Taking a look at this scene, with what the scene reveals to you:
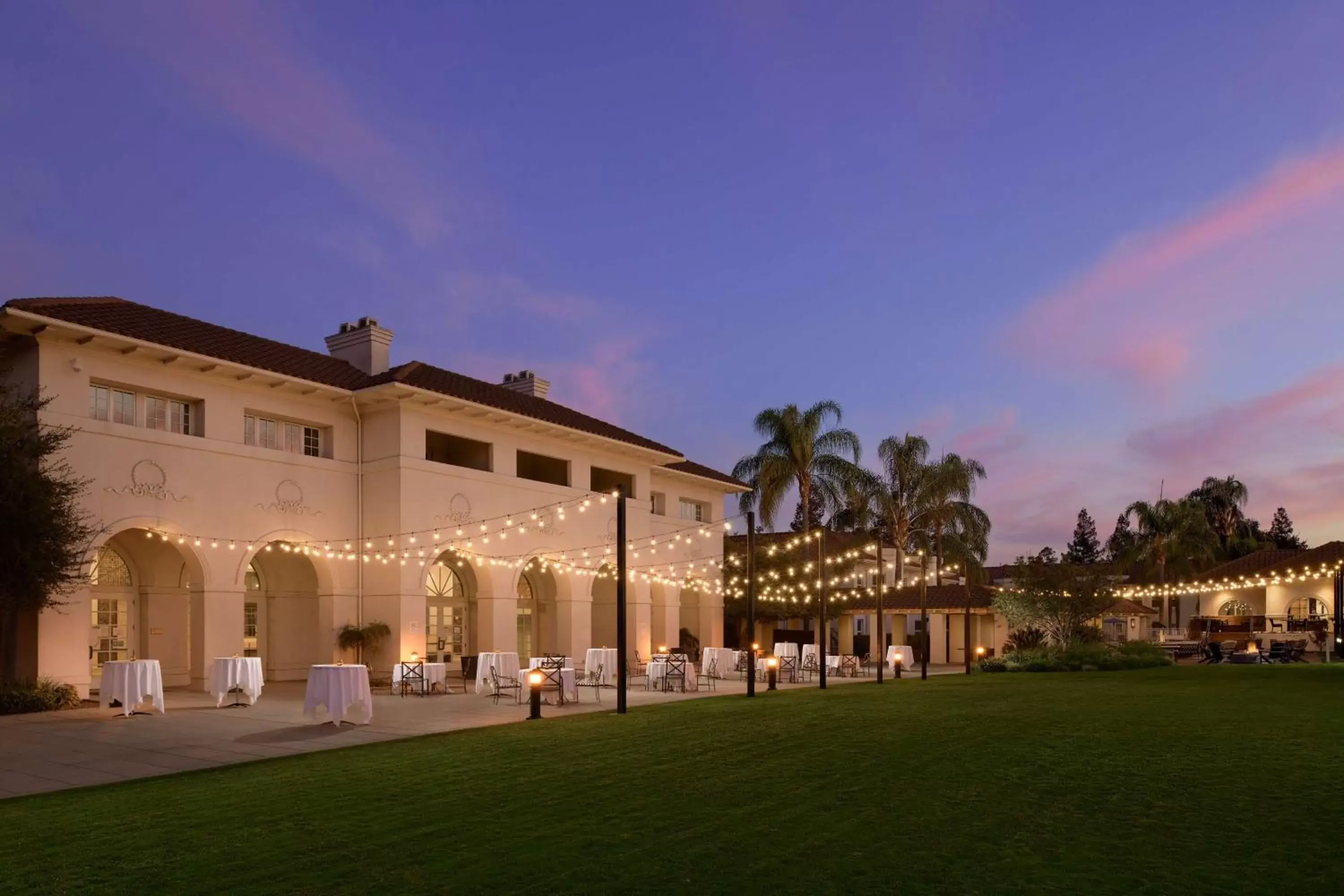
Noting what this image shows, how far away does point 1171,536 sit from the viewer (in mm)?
57062

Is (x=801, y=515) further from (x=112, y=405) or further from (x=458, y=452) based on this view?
(x=112, y=405)

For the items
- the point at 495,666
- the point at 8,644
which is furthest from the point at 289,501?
the point at 495,666

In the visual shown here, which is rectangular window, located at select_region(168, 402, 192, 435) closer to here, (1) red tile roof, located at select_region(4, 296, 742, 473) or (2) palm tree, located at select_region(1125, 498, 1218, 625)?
(1) red tile roof, located at select_region(4, 296, 742, 473)

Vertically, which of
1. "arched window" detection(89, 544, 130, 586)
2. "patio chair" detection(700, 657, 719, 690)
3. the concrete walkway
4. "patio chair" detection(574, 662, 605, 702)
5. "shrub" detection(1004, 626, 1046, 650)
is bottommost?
"shrub" detection(1004, 626, 1046, 650)

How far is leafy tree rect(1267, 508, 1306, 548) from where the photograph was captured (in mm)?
77875

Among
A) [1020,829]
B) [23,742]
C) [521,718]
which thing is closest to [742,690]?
[521,718]

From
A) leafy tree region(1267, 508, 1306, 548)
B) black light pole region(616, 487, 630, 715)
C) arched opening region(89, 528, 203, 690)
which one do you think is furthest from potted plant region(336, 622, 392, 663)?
leafy tree region(1267, 508, 1306, 548)

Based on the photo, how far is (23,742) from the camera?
13562mm

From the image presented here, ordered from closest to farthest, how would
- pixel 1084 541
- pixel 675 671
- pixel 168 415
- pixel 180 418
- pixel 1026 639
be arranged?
pixel 168 415
pixel 180 418
pixel 675 671
pixel 1026 639
pixel 1084 541

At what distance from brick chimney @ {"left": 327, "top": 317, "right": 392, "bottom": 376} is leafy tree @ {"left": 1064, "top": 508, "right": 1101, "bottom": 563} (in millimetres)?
81689

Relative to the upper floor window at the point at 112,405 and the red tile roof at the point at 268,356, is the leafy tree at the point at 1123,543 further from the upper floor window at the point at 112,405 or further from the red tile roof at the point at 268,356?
the upper floor window at the point at 112,405

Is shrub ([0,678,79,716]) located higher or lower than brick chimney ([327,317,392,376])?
lower

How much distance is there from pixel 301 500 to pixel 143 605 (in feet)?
13.4

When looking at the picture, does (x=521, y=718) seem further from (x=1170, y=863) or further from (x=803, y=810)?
(x=1170, y=863)
